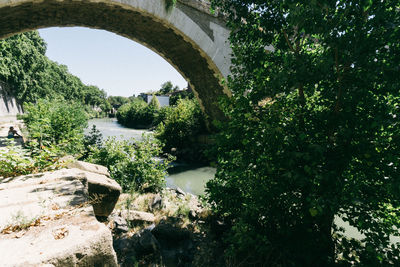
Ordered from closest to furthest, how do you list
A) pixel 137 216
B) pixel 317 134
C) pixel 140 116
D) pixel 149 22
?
pixel 317 134 < pixel 137 216 < pixel 149 22 < pixel 140 116

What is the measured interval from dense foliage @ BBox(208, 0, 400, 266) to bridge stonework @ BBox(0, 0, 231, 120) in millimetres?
1883

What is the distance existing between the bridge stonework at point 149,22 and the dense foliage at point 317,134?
188 cm

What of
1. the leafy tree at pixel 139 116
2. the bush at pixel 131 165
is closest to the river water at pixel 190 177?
the bush at pixel 131 165

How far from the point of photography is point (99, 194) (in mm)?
2926

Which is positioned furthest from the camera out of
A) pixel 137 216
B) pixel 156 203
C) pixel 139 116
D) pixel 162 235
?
pixel 139 116

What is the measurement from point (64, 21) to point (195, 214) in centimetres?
631

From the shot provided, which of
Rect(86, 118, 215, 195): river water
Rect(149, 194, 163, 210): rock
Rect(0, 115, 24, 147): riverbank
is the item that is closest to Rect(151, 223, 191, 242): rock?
Rect(149, 194, 163, 210): rock

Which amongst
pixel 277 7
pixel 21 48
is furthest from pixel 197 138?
pixel 21 48

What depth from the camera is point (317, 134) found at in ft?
7.00

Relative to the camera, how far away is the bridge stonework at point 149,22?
4785 millimetres

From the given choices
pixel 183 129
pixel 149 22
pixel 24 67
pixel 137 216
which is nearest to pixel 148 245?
pixel 137 216

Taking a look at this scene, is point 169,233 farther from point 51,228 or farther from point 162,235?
point 51,228

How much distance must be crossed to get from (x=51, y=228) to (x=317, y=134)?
2.56 metres

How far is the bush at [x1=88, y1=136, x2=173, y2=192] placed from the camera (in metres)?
4.79
